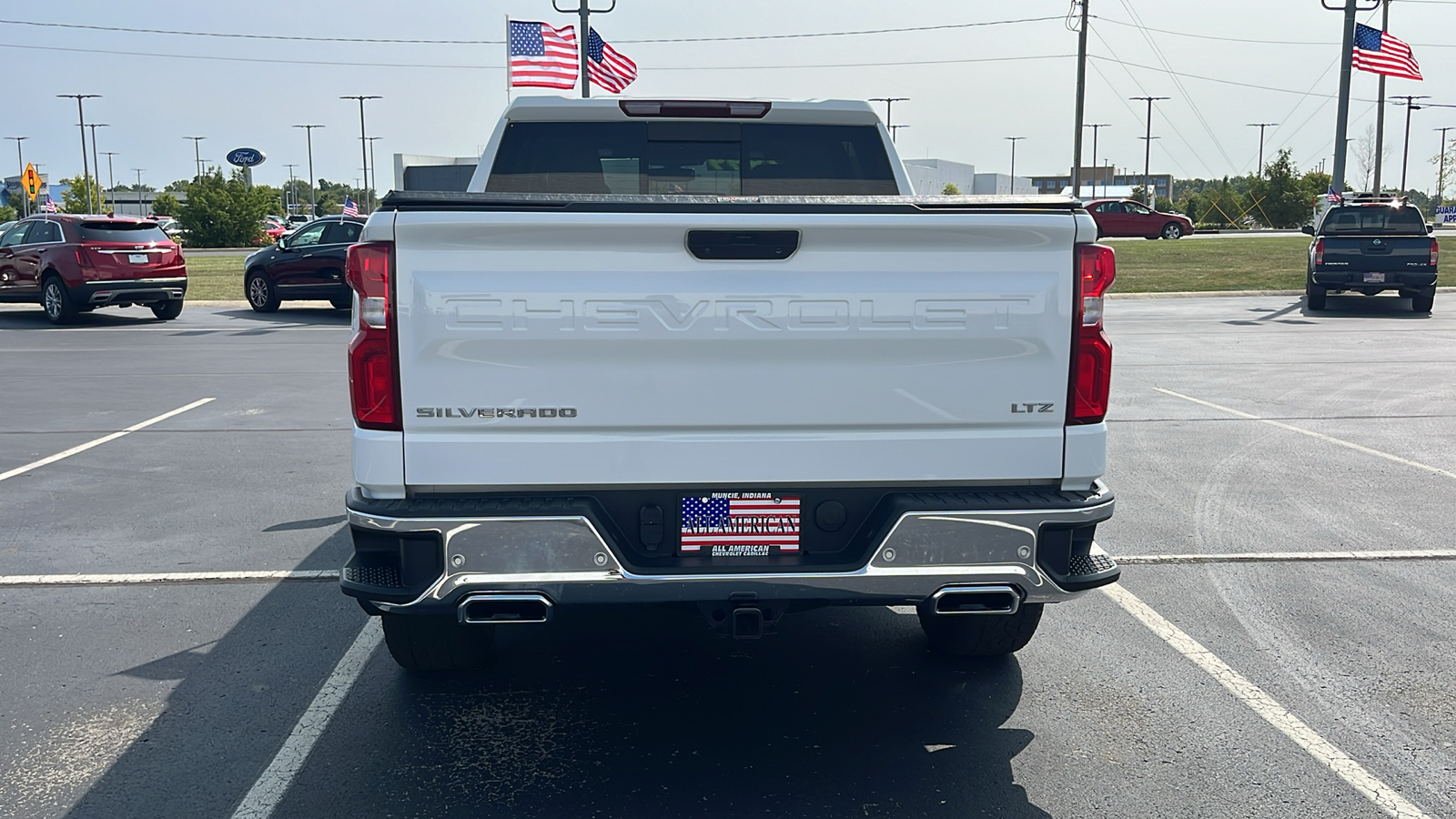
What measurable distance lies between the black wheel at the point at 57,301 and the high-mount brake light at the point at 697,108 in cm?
1846

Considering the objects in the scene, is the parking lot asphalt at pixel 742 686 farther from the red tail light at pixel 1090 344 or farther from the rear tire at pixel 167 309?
the rear tire at pixel 167 309

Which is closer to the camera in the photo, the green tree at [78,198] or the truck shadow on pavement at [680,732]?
the truck shadow on pavement at [680,732]

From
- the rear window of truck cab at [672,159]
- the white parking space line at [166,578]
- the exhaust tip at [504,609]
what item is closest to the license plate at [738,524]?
the exhaust tip at [504,609]

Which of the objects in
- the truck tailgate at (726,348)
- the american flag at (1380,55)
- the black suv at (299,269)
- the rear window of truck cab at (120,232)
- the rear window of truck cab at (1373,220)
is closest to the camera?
the truck tailgate at (726,348)

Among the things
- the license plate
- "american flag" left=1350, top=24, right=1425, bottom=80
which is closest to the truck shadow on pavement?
the license plate

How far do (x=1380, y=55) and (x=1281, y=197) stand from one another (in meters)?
57.5

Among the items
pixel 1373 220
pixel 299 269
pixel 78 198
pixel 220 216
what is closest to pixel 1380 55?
pixel 1373 220

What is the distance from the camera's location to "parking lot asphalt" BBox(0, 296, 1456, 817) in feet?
12.5

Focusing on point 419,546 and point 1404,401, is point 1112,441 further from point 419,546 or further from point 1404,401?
point 419,546

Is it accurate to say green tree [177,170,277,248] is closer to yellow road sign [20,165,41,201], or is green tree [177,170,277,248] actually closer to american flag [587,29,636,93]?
yellow road sign [20,165,41,201]

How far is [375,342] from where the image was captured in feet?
11.8

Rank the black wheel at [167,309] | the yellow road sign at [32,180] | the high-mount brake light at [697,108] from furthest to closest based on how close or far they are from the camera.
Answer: the yellow road sign at [32,180] → the black wheel at [167,309] → the high-mount brake light at [697,108]

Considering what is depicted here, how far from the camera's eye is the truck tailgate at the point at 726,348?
355 cm

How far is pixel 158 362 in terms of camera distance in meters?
15.3
